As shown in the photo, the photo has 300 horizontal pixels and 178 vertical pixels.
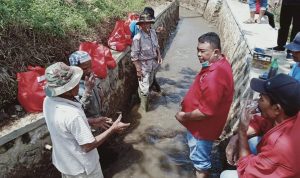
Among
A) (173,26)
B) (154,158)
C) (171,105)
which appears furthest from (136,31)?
(173,26)

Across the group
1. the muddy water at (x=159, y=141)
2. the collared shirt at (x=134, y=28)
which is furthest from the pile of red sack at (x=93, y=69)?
the muddy water at (x=159, y=141)

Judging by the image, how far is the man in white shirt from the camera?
112 inches

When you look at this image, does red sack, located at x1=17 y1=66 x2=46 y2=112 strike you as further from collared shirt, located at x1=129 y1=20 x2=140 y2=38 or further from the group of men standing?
collared shirt, located at x1=129 y1=20 x2=140 y2=38

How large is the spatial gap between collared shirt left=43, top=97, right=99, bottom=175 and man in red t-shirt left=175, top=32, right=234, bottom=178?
1.29 m

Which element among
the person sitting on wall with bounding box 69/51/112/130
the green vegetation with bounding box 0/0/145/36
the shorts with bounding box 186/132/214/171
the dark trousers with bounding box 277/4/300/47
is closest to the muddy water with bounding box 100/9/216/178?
the shorts with bounding box 186/132/214/171

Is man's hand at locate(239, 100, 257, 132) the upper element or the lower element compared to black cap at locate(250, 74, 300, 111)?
lower

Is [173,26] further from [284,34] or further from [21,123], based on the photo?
[21,123]

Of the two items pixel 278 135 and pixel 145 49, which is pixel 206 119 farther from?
pixel 145 49

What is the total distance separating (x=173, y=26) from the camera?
1498 centimetres

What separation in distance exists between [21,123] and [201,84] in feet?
7.55

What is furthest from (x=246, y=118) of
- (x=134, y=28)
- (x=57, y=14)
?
(x=57, y=14)

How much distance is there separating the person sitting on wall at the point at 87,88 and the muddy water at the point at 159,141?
1.36 meters

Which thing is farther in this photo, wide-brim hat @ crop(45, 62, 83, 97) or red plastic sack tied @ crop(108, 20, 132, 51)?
red plastic sack tied @ crop(108, 20, 132, 51)

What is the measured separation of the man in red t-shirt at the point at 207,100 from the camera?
3.42 meters
